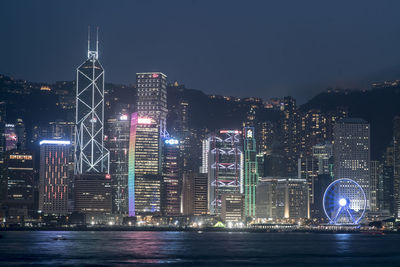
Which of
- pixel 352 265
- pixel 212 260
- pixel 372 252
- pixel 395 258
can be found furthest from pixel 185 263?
pixel 372 252

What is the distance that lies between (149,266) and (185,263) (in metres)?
10.1

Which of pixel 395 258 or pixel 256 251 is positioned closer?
pixel 395 258

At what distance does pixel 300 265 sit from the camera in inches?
4483

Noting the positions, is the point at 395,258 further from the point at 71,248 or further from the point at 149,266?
the point at 71,248

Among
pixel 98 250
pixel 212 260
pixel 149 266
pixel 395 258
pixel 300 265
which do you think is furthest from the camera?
pixel 98 250

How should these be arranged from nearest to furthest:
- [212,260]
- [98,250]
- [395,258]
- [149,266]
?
[149,266] → [212,260] → [395,258] → [98,250]

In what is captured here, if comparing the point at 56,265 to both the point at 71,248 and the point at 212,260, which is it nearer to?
the point at 212,260

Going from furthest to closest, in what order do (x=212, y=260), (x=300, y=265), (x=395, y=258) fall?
(x=395, y=258), (x=212, y=260), (x=300, y=265)

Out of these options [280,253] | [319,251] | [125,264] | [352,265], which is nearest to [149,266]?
[125,264]

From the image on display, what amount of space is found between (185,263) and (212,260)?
768 centimetres

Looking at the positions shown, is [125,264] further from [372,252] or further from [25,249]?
[372,252]

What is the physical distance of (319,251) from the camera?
14800 centimetres

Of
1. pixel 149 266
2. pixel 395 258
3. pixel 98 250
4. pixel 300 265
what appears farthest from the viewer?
pixel 98 250

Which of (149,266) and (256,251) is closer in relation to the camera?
(149,266)
